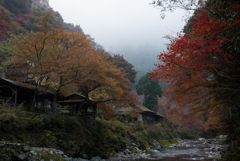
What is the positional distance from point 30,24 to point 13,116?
30066mm

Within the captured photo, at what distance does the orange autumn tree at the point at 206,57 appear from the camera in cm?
550

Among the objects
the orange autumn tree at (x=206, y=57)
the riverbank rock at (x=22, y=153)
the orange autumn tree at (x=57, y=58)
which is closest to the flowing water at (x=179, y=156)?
the orange autumn tree at (x=57, y=58)

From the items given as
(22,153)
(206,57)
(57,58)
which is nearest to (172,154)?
(206,57)

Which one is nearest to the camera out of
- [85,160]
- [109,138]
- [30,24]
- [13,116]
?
[13,116]

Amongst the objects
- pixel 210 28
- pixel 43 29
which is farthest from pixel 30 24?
pixel 210 28

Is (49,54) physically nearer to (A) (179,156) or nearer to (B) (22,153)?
(B) (22,153)

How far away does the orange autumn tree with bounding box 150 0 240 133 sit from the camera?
5.50 metres

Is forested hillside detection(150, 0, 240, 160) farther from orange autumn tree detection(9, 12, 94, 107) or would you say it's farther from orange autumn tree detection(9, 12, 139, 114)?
orange autumn tree detection(9, 12, 94, 107)

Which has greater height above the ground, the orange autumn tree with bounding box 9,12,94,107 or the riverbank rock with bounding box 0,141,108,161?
the orange autumn tree with bounding box 9,12,94,107

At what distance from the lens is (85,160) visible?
36.8ft

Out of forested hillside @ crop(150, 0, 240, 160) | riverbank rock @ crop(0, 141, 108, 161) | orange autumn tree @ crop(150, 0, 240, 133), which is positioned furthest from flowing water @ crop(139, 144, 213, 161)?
riverbank rock @ crop(0, 141, 108, 161)

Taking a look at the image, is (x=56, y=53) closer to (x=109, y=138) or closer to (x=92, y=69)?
(x=92, y=69)

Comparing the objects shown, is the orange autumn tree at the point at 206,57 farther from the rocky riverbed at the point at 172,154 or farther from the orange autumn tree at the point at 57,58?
the rocky riverbed at the point at 172,154

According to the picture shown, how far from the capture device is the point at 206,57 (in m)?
6.60
